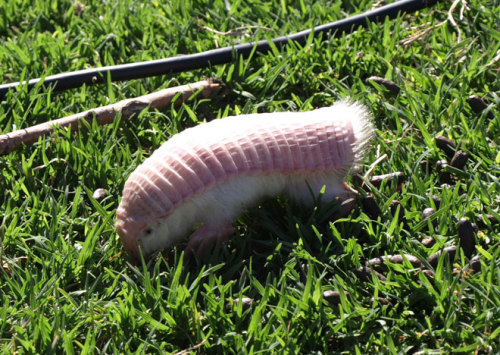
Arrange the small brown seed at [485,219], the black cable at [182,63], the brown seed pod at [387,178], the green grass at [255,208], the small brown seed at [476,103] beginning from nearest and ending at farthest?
the green grass at [255,208]
the small brown seed at [485,219]
the brown seed pod at [387,178]
the small brown seed at [476,103]
the black cable at [182,63]

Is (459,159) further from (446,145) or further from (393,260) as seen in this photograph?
(393,260)

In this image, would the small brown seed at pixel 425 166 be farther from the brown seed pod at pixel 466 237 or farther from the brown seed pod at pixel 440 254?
the brown seed pod at pixel 440 254

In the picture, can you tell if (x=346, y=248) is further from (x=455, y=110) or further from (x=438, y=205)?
(x=455, y=110)

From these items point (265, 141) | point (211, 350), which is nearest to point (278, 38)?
point (265, 141)

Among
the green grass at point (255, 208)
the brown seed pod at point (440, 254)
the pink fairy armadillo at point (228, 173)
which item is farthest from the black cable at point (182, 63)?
the brown seed pod at point (440, 254)

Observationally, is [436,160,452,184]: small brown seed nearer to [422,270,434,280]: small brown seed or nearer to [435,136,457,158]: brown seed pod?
[435,136,457,158]: brown seed pod

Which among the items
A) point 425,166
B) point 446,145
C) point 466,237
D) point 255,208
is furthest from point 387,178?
point 255,208
